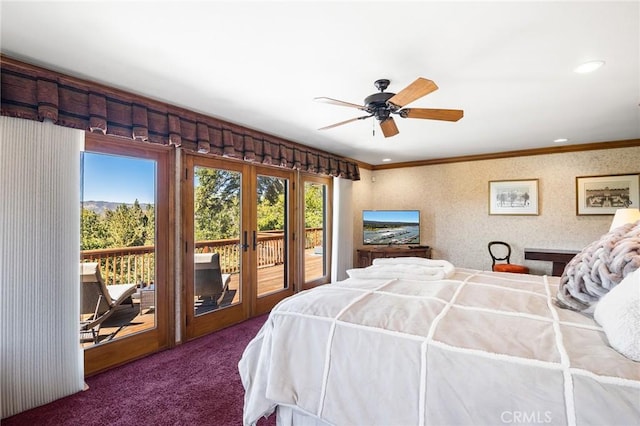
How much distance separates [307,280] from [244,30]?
146 inches

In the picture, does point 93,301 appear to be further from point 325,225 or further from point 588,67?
point 588,67

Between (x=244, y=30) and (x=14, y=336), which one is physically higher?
(x=244, y=30)

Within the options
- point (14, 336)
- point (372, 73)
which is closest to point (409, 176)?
point (372, 73)

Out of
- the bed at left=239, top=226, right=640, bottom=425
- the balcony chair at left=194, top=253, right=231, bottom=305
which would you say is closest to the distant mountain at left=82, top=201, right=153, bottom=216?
the balcony chair at left=194, top=253, right=231, bottom=305

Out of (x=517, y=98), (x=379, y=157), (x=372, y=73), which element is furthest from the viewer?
(x=379, y=157)

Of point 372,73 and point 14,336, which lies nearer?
point 14,336

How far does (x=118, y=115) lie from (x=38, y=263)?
1.23m

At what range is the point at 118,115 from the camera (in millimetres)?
2457

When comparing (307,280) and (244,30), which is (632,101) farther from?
(307,280)

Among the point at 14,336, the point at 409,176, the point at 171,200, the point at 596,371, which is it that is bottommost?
the point at 14,336

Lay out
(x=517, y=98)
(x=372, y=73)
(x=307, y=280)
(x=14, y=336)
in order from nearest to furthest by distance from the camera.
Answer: (x=14, y=336) < (x=372, y=73) < (x=517, y=98) < (x=307, y=280)

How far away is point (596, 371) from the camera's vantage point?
1086 millimetres

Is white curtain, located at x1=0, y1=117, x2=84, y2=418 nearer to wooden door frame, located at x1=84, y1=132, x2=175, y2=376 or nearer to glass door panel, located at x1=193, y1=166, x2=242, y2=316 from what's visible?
wooden door frame, located at x1=84, y1=132, x2=175, y2=376

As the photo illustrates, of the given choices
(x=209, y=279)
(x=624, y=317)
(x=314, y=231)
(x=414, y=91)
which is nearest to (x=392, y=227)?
(x=314, y=231)
